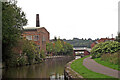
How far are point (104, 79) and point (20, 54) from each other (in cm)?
3371

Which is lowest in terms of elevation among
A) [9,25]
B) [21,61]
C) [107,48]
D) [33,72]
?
[33,72]

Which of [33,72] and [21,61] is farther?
[21,61]

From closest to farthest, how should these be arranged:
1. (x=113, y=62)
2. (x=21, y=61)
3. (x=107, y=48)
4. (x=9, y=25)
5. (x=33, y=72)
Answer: (x=113, y=62) → (x=9, y=25) → (x=33, y=72) → (x=107, y=48) → (x=21, y=61)

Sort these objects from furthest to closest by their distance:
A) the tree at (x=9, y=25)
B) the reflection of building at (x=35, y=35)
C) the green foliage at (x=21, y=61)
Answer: the reflection of building at (x=35, y=35)
the green foliage at (x=21, y=61)
the tree at (x=9, y=25)

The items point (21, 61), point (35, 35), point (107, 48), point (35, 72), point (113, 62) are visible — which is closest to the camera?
point (113, 62)

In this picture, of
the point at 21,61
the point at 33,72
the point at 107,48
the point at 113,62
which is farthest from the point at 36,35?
the point at 113,62

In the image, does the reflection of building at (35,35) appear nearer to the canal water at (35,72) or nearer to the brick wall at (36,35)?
the brick wall at (36,35)

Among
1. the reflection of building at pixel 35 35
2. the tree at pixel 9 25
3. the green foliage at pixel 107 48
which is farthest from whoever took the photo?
the reflection of building at pixel 35 35

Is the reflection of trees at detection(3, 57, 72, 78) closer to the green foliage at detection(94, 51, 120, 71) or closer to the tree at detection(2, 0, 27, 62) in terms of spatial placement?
the tree at detection(2, 0, 27, 62)

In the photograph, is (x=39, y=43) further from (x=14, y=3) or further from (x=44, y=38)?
(x=14, y=3)

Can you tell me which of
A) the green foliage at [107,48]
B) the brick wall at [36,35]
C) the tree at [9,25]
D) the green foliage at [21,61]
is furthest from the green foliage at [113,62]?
the brick wall at [36,35]

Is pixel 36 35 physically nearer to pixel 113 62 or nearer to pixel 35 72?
pixel 35 72

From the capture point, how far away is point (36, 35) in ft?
272

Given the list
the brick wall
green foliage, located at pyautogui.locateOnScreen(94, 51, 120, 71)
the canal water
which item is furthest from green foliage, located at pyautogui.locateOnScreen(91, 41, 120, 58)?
the brick wall
